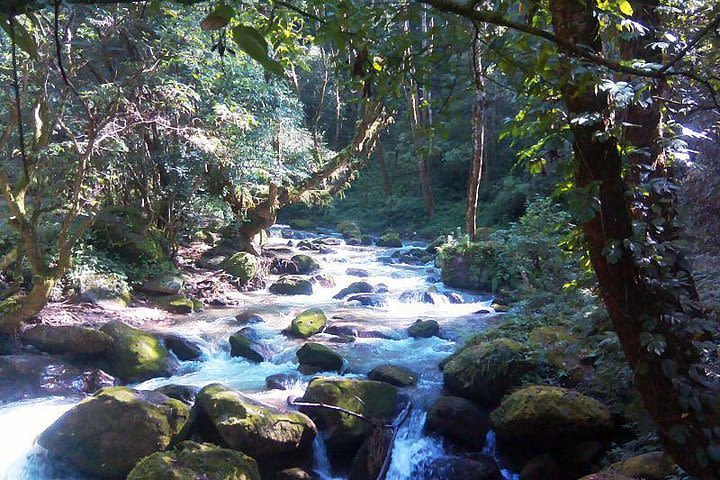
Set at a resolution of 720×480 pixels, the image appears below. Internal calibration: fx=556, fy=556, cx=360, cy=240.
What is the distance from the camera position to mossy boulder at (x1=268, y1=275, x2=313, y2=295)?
13148 mm

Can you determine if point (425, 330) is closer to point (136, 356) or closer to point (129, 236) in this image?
point (136, 356)

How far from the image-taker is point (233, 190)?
13.8 meters

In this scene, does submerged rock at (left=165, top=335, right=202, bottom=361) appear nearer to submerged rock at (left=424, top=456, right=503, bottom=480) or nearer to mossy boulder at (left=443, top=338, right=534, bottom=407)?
mossy boulder at (left=443, top=338, right=534, bottom=407)

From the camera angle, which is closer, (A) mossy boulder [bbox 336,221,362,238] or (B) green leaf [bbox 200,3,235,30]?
(B) green leaf [bbox 200,3,235,30]

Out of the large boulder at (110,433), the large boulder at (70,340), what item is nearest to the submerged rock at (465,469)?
the large boulder at (110,433)

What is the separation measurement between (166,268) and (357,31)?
A: 11280 mm

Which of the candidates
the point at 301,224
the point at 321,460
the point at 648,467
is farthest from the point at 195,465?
the point at 301,224

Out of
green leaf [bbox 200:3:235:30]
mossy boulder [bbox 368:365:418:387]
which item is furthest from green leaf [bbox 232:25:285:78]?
mossy boulder [bbox 368:365:418:387]

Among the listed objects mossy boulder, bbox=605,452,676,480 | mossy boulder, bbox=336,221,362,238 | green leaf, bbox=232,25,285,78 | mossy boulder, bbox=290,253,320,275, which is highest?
green leaf, bbox=232,25,285,78

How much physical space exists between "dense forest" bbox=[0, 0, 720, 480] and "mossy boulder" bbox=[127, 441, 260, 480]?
0.07 ft

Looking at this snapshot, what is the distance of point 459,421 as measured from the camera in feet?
19.7

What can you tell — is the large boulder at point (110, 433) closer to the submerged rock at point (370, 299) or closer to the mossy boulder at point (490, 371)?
the mossy boulder at point (490, 371)

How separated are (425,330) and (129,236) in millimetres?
6892

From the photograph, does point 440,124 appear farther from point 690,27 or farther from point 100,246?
point 100,246
